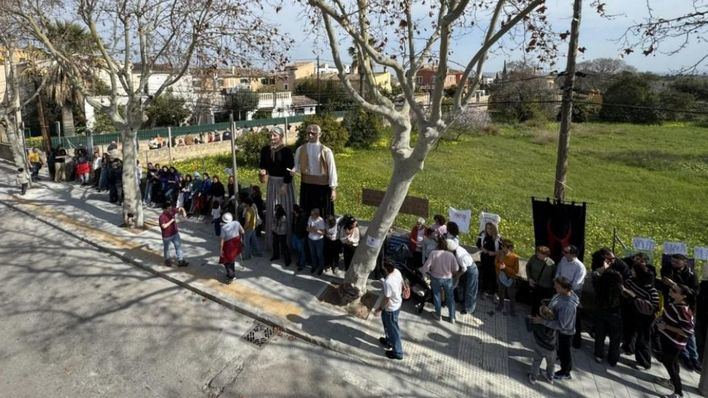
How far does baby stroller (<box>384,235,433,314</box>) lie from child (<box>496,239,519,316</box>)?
119 centimetres

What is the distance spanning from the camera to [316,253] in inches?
336

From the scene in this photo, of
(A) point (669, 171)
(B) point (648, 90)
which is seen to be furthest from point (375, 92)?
(B) point (648, 90)

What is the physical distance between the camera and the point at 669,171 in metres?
25.5

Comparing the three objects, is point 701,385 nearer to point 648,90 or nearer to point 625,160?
point 625,160

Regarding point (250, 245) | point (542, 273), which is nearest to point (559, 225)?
point (542, 273)

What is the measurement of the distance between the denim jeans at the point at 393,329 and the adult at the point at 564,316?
1.74 m

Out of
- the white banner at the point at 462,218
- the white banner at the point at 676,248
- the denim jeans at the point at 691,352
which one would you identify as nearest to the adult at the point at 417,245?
the white banner at the point at 462,218

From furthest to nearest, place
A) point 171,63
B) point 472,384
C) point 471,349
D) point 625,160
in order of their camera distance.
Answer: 1. point 625,160
2. point 171,63
3. point 471,349
4. point 472,384

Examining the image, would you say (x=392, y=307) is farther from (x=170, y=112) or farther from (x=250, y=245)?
(x=170, y=112)

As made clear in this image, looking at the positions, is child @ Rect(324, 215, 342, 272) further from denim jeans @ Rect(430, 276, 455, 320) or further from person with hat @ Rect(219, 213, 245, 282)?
denim jeans @ Rect(430, 276, 455, 320)

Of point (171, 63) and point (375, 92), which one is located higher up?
point (171, 63)

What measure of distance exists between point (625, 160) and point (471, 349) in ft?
86.5

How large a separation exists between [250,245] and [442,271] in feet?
13.9

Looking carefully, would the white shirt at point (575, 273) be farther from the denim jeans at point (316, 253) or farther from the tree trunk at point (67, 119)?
the tree trunk at point (67, 119)
